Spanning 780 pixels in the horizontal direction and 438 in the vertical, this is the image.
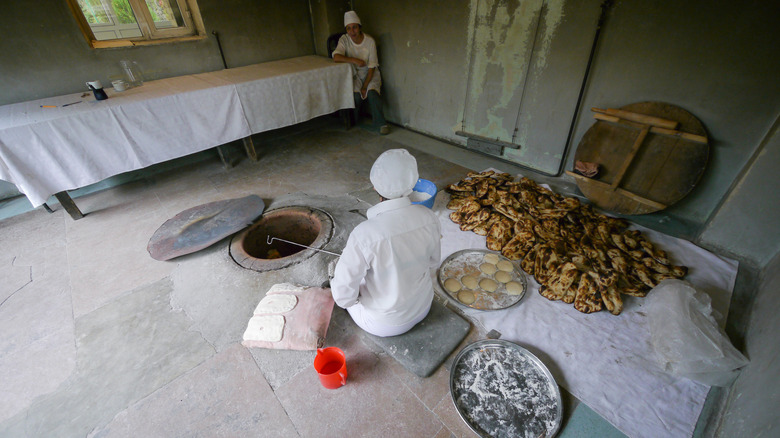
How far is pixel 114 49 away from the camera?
4.33 m

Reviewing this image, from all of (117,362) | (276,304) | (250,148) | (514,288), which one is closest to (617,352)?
(514,288)

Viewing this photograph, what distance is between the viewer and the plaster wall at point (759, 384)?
4.51 feet

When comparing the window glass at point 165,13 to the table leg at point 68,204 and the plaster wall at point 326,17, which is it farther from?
the table leg at point 68,204

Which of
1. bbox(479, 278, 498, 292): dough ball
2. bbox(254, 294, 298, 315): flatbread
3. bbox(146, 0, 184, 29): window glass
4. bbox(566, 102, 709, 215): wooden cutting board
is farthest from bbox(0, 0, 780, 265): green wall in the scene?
bbox(254, 294, 298, 315): flatbread

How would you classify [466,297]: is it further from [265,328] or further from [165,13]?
[165,13]

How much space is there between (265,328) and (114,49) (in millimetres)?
4976

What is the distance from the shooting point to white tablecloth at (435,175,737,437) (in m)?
1.86

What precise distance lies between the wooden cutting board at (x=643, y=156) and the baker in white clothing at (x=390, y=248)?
297cm

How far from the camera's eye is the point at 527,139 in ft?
14.7

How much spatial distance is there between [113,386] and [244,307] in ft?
3.06

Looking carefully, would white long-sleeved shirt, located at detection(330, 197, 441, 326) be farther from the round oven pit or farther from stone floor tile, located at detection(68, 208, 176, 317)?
stone floor tile, located at detection(68, 208, 176, 317)

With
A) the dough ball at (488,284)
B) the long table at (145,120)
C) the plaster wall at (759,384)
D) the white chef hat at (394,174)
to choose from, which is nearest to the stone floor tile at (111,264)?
the long table at (145,120)

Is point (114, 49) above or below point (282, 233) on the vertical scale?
above

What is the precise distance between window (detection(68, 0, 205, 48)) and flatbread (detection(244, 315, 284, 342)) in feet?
16.2
